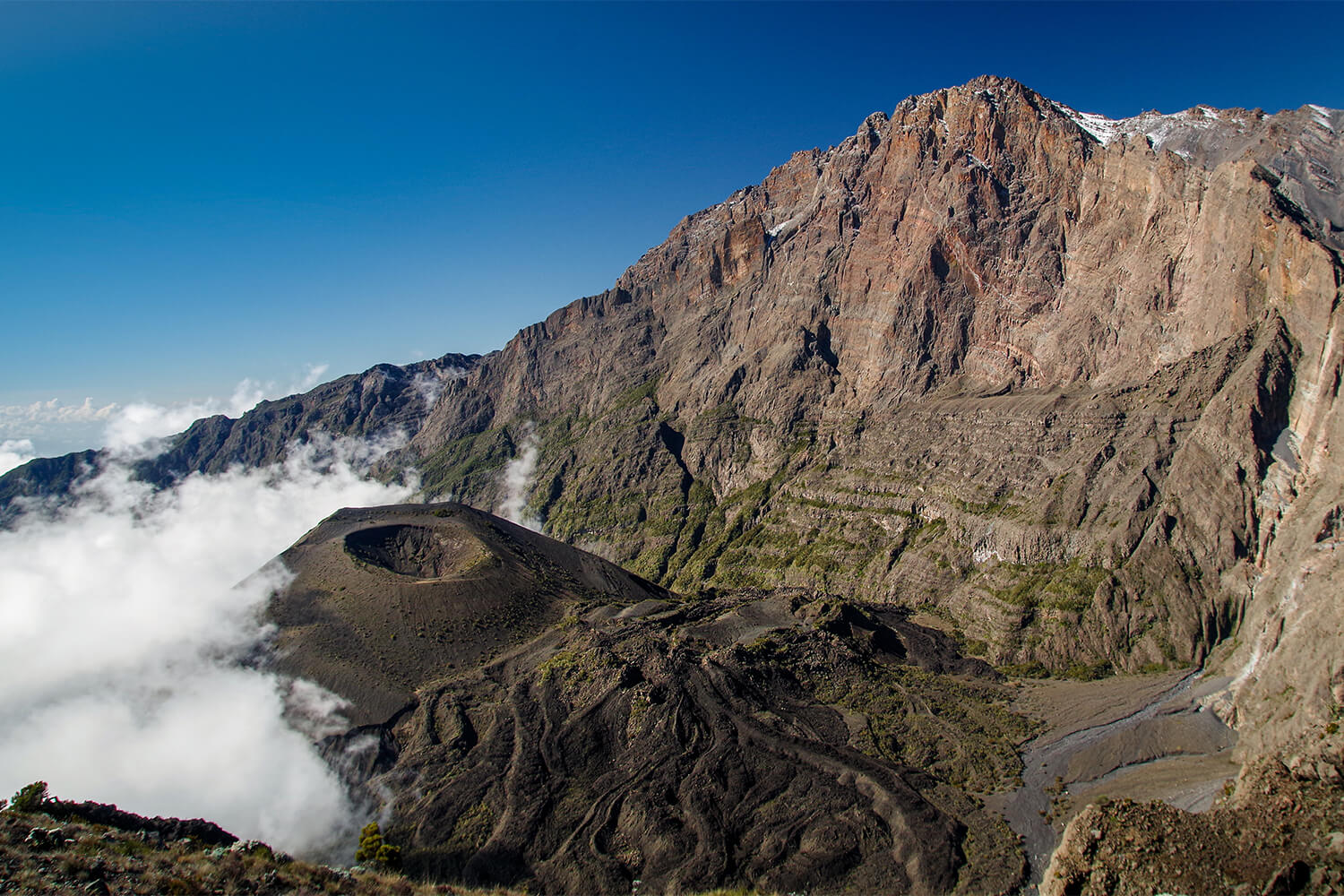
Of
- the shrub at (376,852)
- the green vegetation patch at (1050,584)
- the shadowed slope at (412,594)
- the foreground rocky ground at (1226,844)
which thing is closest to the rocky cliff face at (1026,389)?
the green vegetation patch at (1050,584)

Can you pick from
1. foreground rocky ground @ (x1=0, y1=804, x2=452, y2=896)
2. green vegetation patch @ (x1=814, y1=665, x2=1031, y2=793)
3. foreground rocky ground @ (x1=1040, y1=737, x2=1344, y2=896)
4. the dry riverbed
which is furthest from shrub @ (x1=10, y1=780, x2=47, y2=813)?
the dry riverbed

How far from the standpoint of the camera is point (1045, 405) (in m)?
125

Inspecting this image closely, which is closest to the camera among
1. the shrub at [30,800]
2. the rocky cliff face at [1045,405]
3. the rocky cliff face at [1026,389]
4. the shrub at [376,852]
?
the shrub at [30,800]

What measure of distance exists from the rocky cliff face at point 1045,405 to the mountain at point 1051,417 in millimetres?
484

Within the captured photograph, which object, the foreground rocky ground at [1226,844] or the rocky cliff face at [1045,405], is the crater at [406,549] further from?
the foreground rocky ground at [1226,844]

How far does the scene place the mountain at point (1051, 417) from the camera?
86375 millimetres

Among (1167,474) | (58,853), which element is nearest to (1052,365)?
(1167,474)

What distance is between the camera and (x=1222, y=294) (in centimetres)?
10819

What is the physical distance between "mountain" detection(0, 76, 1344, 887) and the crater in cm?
3660

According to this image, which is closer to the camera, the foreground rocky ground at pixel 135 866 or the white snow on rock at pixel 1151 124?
the foreground rocky ground at pixel 135 866

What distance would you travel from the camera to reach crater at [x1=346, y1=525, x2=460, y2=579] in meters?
114

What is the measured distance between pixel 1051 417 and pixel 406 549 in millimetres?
113516

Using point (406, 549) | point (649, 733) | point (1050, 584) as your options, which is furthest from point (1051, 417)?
point (406, 549)

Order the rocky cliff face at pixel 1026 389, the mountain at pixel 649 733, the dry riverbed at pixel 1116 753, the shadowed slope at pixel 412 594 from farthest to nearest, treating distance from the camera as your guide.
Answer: the rocky cliff face at pixel 1026 389 → the shadowed slope at pixel 412 594 → the dry riverbed at pixel 1116 753 → the mountain at pixel 649 733
